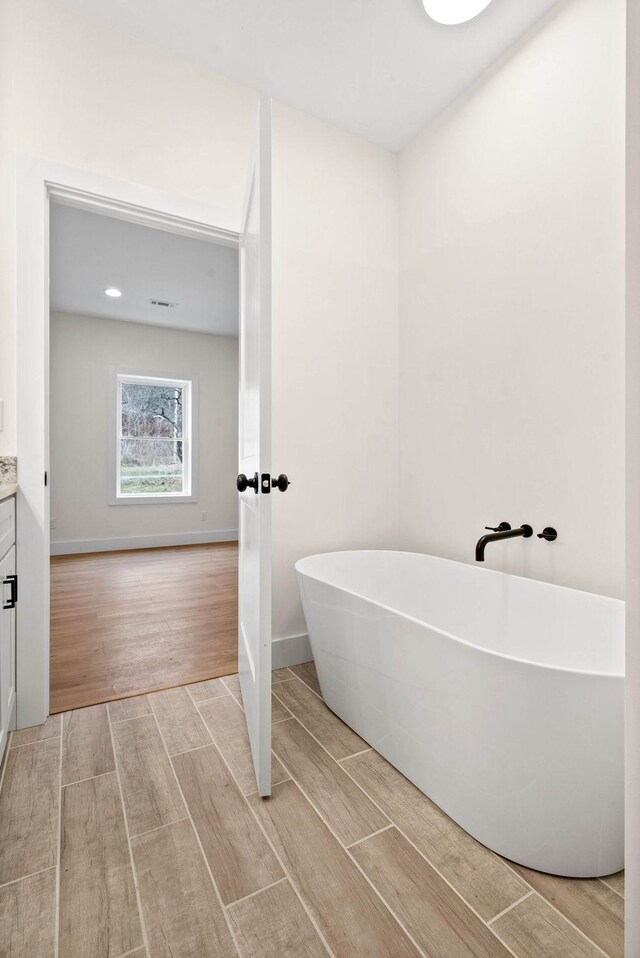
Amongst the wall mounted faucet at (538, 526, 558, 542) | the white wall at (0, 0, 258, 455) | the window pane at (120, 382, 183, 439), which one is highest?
the white wall at (0, 0, 258, 455)

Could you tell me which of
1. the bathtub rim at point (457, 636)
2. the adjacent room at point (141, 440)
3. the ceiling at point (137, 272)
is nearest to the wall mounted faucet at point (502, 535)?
the bathtub rim at point (457, 636)

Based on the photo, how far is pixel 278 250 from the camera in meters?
2.31

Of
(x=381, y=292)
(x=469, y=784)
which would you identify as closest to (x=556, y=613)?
(x=469, y=784)

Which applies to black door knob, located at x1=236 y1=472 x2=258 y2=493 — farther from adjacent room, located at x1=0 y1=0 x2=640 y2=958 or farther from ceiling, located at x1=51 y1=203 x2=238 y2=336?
ceiling, located at x1=51 y1=203 x2=238 y2=336

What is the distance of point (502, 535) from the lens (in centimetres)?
178

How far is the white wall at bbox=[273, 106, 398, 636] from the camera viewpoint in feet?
7.65

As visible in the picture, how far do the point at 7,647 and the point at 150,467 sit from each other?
4.48m

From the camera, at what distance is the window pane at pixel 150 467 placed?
572 cm

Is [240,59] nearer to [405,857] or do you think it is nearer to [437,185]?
[437,185]

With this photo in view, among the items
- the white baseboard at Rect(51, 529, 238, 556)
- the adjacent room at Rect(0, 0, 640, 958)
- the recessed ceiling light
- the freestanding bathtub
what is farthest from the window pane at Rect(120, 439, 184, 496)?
the recessed ceiling light

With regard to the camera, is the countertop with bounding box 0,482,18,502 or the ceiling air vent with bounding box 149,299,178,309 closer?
the countertop with bounding box 0,482,18,502

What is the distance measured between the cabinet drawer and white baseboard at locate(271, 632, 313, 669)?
1224 mm

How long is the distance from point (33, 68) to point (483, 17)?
1762mm

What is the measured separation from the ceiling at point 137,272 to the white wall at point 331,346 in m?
1.00
